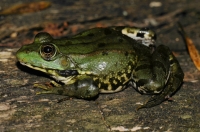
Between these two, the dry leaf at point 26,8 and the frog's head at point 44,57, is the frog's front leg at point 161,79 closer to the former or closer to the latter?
the frog's head at point 44,57

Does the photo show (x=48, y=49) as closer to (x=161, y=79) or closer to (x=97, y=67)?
(x=97, y=67)

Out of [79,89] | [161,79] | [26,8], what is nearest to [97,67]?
[79,89]

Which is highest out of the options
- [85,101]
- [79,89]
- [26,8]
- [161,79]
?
[26,8]

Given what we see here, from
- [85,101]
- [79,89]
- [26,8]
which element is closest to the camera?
[79,89]

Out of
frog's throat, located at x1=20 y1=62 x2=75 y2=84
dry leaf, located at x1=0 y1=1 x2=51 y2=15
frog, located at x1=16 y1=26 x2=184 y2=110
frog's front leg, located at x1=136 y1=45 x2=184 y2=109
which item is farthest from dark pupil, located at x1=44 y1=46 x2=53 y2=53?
dry leaf, located at x1=0 y1=1 x2=51 y2=15

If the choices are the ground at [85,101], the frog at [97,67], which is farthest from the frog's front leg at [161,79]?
the ground at [85,101]

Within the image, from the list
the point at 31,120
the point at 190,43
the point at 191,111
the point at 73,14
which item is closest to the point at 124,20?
the point at 73,14

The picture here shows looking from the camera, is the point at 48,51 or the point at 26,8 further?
the point at 26,8
